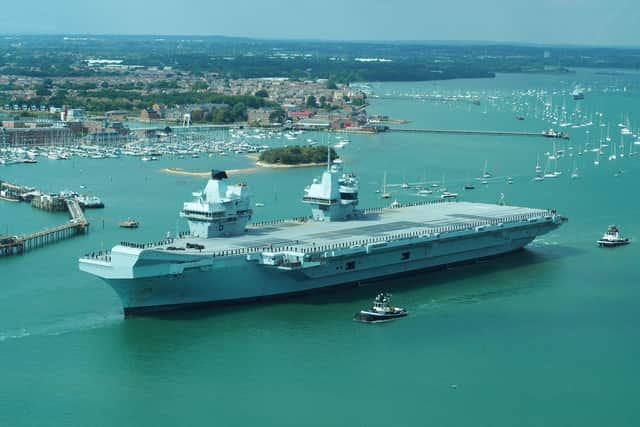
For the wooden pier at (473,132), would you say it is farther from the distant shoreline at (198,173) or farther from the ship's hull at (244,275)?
the ship's hull at (244,275)

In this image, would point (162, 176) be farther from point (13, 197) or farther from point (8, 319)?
point (8, 319)

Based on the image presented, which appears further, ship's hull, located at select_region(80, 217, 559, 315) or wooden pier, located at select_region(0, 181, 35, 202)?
wooden pier, located at select_region(0, 181, 35, 202)

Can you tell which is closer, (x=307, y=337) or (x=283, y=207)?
(x=307, y=337)

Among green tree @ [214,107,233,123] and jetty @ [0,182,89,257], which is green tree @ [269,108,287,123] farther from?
jetty @ [0,182,89,257]

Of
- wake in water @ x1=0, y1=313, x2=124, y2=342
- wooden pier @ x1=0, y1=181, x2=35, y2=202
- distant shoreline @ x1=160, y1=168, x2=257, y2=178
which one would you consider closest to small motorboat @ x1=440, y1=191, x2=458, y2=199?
distant shoreline @ x1=160, y1=168, x2=257, y2=178

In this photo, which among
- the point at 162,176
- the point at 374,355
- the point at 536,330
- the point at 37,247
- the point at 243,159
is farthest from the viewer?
the point at 243,159

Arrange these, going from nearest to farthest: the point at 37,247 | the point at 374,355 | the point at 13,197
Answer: the point at 374,355
the point at 37,247
the point at 13,197

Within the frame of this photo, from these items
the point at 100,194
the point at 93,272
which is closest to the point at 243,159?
the point at 100,194
